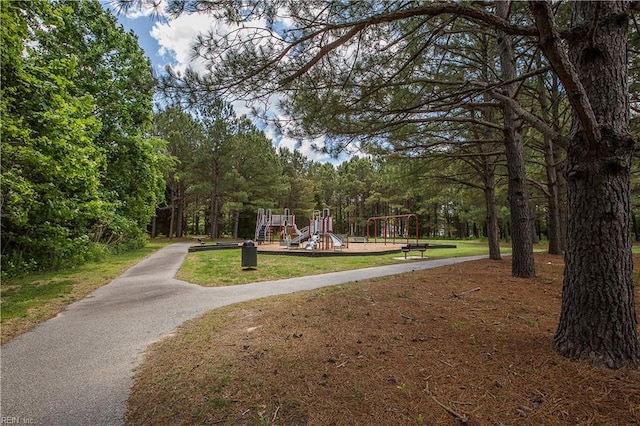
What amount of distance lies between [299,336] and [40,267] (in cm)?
967

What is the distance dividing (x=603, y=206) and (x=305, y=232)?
69.5 feet

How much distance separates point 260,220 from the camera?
2484 cm

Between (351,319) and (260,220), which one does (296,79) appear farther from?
(260,220)

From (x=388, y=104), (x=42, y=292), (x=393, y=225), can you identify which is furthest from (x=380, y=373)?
(x=393, y=225)

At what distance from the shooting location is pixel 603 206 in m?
2.49

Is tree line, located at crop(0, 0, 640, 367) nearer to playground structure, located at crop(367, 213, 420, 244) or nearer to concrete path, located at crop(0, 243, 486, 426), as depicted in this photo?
concrete path, located at crop(0, 243, 486, 426)

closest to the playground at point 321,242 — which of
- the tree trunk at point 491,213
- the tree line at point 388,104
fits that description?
the tree trunk at point 491,213

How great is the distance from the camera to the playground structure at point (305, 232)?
17.7 metres

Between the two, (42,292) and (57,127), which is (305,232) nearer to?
(42,292)

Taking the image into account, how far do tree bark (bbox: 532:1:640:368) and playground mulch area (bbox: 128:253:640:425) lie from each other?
0.84ft

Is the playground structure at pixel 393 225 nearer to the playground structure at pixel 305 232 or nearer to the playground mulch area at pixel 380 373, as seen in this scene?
the playground structure at pixel 305 232

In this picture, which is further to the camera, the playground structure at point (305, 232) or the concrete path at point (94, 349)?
the playground structure at point (305, 232)

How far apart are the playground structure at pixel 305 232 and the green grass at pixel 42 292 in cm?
1011

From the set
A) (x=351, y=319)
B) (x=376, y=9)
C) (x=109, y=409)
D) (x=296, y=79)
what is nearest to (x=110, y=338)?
(x=109, y=409)
